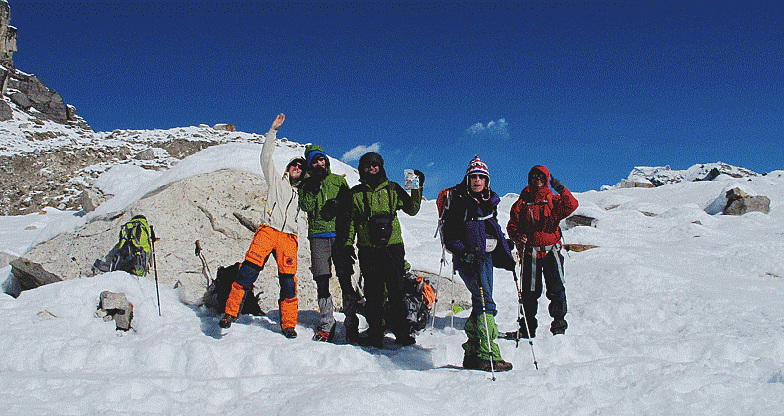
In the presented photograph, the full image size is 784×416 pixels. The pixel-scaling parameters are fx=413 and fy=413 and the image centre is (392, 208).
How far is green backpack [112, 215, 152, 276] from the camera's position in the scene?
229 inches

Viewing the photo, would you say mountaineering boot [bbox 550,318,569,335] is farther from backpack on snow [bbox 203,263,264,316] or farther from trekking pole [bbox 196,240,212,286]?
trekking pole [bbox 196,240,212,286]

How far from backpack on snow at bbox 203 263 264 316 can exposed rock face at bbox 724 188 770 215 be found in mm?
23920

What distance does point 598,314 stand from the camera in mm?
6215

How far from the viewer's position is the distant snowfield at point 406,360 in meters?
2.97

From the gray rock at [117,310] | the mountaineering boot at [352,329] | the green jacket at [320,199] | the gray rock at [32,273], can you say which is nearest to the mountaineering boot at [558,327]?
the mountaineering boot at [352,329]

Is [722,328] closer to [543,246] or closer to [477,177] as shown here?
[543,246]

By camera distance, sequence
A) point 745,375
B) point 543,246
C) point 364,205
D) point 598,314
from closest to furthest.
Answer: point 745,375, point 364,205, point 543,246, point 598,314

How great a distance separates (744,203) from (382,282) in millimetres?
23333

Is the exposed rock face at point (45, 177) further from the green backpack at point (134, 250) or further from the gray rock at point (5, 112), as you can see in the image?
the green backpack at point (134, 250)

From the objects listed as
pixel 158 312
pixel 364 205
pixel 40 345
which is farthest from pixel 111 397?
pixel 364 205

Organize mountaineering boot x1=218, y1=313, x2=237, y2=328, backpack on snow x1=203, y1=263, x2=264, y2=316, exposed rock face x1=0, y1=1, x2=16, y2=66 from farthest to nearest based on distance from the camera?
exposed rock face x1=0, y1=1, x2=16, y2=66 < backpack on snow x1=203, y1=263, x2=264, y2=316 < mountaineering boot x1=218, y1=313, x2=237, y2=328

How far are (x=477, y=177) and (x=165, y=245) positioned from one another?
5209 millimetres

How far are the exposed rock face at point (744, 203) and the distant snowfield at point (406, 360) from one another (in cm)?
1623

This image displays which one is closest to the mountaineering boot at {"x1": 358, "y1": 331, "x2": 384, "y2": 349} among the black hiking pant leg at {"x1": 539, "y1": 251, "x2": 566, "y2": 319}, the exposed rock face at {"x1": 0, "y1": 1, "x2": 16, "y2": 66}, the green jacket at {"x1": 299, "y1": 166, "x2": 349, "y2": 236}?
the green jacket at {"x1": 299, "y1": 166, "x2": 349, "y2": 236}
